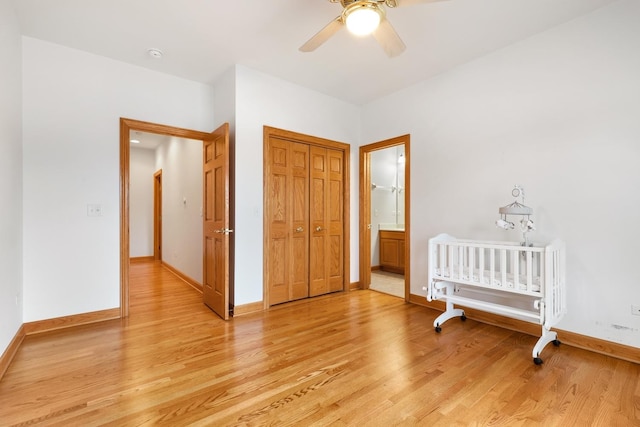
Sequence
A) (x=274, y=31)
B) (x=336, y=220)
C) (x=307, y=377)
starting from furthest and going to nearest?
(x=336, y=220) → (x=274, y=31) → (x=307, y=377)

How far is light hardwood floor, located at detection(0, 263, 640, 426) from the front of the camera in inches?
61.7

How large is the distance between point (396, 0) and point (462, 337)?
8.72 ft

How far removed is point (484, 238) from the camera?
2.96 m

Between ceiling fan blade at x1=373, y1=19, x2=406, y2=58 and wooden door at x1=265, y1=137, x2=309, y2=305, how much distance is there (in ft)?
5.73

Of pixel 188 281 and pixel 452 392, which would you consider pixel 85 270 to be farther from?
pixel 452 392

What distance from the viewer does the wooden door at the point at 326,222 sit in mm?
3863

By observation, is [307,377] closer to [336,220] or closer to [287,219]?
[287,219]

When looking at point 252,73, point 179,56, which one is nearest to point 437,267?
point 252,73

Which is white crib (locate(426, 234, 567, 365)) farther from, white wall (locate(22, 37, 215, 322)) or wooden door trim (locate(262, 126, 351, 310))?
white wall (locate(22, 37, 215, 322))

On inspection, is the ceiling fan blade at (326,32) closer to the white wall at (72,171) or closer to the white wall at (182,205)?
the white wall at (72,171)

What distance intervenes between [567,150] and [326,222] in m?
2.61

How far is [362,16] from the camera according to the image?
1.80 metres

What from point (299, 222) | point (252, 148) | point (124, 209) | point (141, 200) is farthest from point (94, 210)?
point (141, 200)

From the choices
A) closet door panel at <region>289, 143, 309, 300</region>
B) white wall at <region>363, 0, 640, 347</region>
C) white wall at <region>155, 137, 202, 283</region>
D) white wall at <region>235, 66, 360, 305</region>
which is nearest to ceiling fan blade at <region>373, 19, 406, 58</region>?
white wall at <region>363, 0, 640, 347</region>
